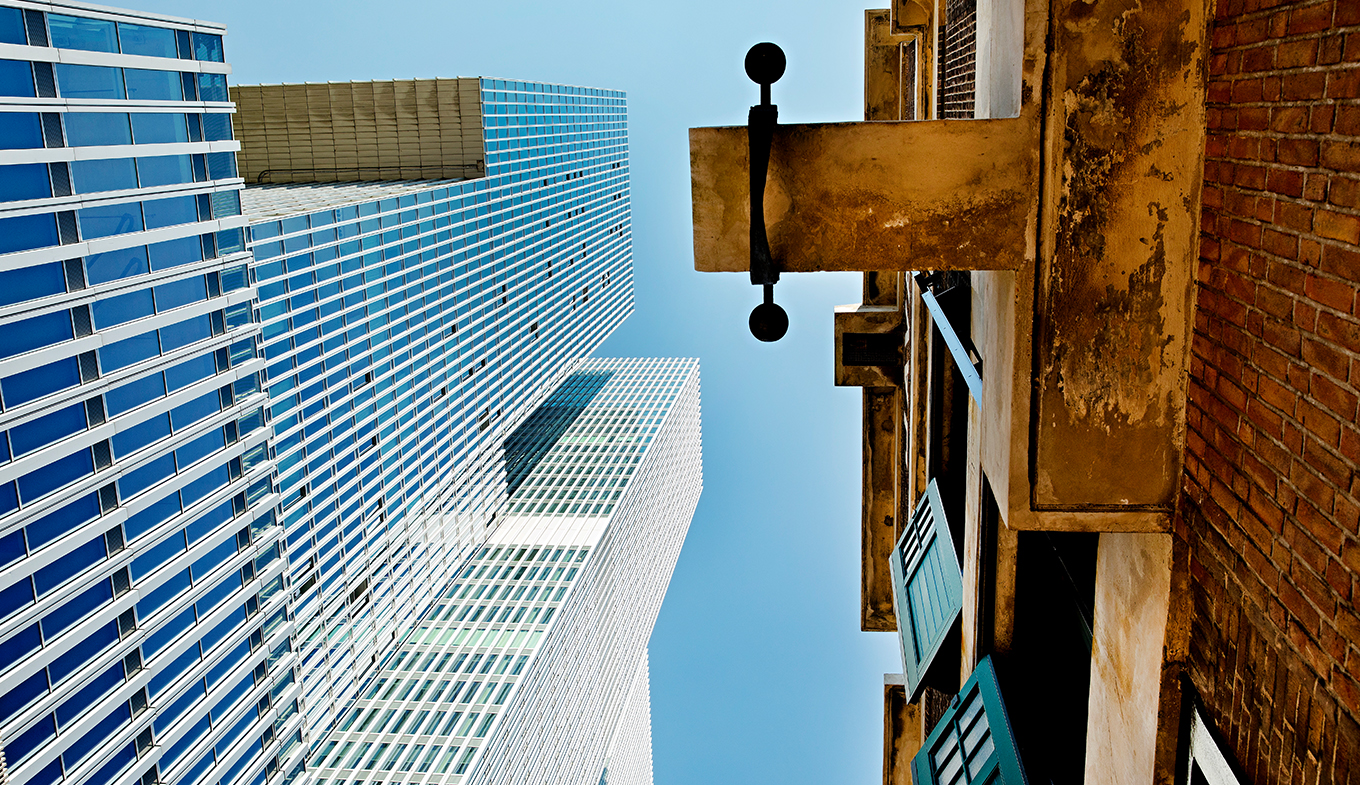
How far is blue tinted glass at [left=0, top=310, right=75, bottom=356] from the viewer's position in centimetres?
1947

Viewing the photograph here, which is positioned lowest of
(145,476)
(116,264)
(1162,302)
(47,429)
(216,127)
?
(145,476)

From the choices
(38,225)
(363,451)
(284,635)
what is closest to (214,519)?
(284,635)

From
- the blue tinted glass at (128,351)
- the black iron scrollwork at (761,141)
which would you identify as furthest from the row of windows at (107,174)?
the black iron scrollwork at (761,141)

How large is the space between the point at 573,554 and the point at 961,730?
234ft

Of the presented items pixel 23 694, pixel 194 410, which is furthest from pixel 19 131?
pixel 23 694

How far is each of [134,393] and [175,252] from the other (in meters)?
4.42

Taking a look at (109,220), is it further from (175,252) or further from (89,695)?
(89,695)

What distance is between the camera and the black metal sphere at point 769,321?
16.3 ft

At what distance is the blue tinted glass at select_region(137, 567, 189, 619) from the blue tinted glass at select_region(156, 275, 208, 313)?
7784 mm

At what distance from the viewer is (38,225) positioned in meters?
19.9

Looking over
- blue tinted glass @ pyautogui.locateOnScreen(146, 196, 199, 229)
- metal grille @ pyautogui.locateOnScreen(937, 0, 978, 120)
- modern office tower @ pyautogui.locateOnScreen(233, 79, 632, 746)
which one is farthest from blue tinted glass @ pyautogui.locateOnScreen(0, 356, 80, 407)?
metal grille @ pyautogui.locateOnScreen(937, 0, 978, 120)

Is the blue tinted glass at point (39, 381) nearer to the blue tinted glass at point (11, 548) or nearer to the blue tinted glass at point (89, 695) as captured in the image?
the blue tinted glass at point (11, 548)

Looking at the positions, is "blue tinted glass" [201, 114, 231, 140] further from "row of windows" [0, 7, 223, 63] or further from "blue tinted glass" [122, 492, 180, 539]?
"blue tinted glass" [122, 492, 180, 539]

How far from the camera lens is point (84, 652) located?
21.6 meters
